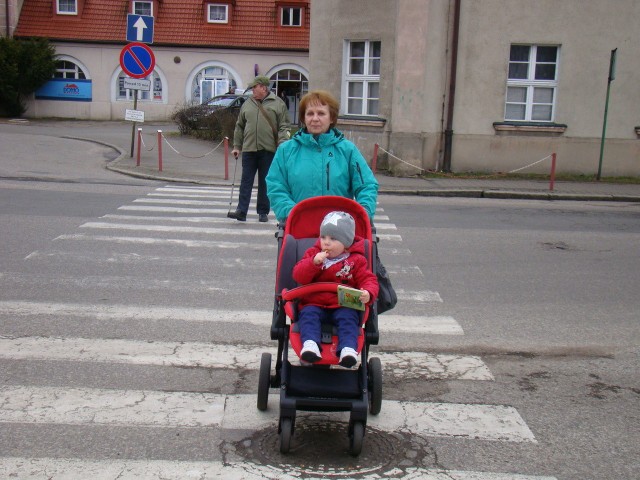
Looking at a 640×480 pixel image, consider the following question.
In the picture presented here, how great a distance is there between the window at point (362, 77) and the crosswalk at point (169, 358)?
11.1 meters

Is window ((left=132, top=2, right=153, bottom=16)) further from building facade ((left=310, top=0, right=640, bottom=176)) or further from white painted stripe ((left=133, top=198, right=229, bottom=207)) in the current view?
white painted stripe ((left=133, top=198, right=229, bottom=207))

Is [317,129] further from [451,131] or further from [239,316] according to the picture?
[451,131]

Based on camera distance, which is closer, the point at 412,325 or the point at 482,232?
the point at 412,325

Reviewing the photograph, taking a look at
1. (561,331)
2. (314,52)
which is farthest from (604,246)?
(314,52)

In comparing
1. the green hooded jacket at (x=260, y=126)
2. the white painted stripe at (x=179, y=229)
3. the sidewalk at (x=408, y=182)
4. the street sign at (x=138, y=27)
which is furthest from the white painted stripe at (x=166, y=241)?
the street sign at (x=138, y=27)

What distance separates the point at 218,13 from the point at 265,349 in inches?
1528

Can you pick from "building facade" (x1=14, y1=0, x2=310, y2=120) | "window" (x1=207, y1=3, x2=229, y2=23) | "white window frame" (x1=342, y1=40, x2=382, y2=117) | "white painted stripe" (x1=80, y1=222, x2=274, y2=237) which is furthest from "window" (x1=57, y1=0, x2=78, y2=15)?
"white painted stripe" (x1=80, y1=222, x2=274, y2=237)

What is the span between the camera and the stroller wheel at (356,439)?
4.14m

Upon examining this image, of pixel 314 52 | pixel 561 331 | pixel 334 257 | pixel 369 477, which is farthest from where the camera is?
pixel 314 52

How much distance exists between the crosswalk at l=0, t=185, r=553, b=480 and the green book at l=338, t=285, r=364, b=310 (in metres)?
0.82

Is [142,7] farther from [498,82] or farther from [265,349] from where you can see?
[265,349]

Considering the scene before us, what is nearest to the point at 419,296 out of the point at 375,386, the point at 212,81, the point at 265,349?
the point at 265,349

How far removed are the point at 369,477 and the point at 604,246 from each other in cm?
786

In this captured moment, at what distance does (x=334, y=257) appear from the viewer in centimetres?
446
